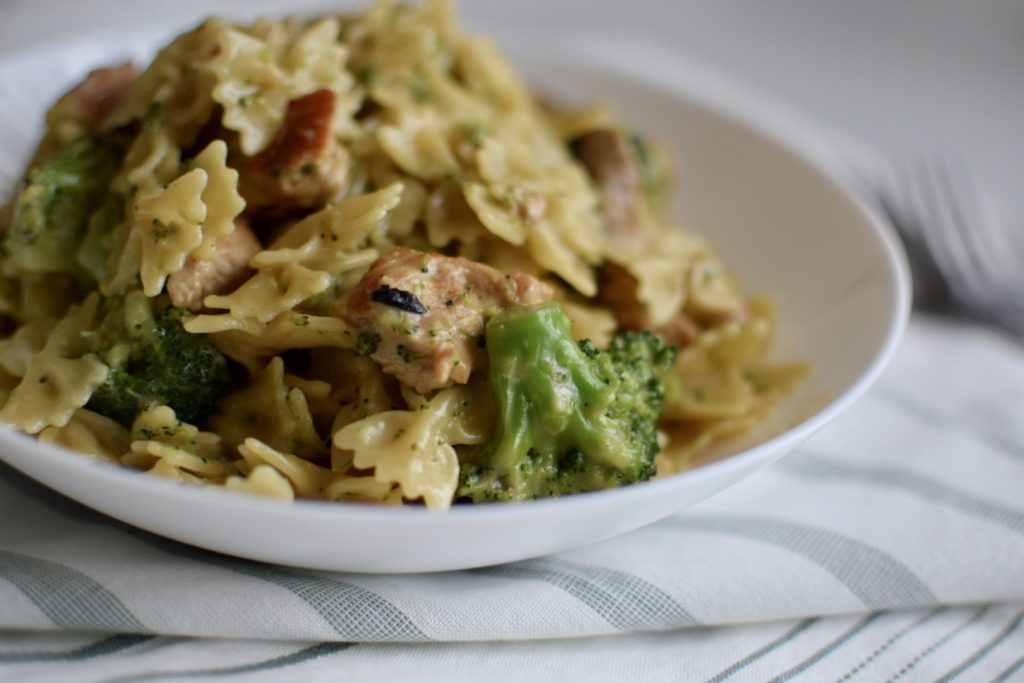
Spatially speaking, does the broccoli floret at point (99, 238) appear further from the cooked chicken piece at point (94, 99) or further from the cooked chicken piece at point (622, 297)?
the cooked chicken piece at point (622, 297)

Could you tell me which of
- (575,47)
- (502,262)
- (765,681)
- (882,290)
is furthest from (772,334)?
(575,47)

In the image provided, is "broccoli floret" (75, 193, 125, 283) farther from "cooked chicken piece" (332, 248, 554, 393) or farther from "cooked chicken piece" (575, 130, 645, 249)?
"cooked chicken piece" (575, 130, 645, 249)

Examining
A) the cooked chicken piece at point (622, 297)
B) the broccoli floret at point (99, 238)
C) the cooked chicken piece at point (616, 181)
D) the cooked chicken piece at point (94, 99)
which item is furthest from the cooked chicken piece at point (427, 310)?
the cooked chicken piece at point (94, 99)

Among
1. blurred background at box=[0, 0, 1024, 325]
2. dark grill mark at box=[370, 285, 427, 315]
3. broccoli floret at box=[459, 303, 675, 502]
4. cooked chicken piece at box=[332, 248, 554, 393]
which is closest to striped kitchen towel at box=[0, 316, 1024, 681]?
broccoli floret at box=[459, 303, 675, 502]

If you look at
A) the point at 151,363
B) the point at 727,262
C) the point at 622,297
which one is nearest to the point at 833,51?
the point at 727,262

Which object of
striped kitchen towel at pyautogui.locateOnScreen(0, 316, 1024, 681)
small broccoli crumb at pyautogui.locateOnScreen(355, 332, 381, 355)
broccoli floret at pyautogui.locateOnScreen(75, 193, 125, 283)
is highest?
small broccoli crumb at pyautogui.locateOnScreen(355, 332, 381, 355)
